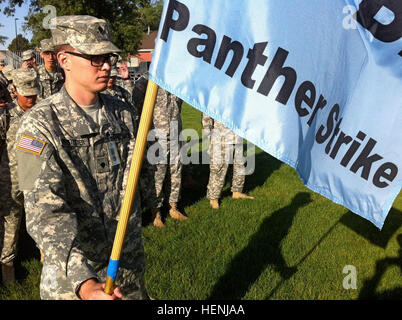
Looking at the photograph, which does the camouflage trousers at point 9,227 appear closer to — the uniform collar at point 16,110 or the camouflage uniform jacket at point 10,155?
the camouflage uniform jacket at point 10,155

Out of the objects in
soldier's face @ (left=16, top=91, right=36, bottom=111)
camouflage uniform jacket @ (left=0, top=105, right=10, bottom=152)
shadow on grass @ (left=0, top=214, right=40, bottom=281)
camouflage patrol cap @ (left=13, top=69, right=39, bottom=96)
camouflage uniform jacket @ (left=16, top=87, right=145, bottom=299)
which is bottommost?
shadow on grass @ (left=0, top=214, right=40, bottom=281)

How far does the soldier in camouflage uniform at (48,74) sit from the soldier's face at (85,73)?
456 cm

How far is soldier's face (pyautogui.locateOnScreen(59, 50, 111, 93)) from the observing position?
2258 mm

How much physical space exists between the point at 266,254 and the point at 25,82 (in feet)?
12.0

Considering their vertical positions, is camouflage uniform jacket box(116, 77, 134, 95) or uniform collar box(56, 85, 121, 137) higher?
uniform collar box(56, 85, 121, 137)

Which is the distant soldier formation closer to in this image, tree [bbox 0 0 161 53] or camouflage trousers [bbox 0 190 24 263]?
camouflage trousers [bbox 0 190 24 263]

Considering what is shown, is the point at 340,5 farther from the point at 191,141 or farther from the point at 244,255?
the point at 191,141

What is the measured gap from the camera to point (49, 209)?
1921 millimetres

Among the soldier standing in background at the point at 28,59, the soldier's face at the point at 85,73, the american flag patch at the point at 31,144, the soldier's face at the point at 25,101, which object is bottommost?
the soldier standing in background at the point at 28,59

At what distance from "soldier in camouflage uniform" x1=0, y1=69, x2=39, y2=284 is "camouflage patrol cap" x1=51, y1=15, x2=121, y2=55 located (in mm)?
2198

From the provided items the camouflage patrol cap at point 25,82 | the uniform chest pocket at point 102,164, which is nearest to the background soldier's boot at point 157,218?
the camouflage patrol cap at point 25,82

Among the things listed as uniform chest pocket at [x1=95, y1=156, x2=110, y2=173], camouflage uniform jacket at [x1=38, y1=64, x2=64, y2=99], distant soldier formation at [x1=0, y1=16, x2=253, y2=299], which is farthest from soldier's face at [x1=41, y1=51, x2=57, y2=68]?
uniform chest pocket at [x1=95, y1=156, x2=110, y2=173]

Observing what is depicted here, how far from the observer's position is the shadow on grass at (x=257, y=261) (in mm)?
4164

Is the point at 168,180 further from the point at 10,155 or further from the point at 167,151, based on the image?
the point at 10,155
